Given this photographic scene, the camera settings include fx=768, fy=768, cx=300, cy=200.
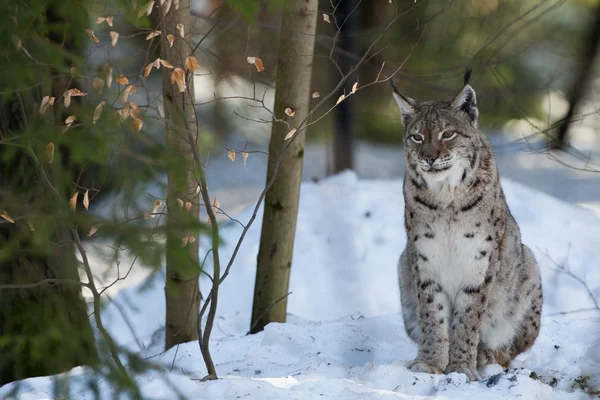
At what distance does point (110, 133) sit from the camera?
8.47 feet

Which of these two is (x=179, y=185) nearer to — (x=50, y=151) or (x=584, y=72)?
(x=50, y=151)

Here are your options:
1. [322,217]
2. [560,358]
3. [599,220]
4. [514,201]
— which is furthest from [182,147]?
[599,220]

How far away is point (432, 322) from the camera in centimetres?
432

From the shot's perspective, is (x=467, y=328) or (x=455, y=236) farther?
(x=467, y=328)

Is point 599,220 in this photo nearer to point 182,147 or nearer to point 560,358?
point 560,358

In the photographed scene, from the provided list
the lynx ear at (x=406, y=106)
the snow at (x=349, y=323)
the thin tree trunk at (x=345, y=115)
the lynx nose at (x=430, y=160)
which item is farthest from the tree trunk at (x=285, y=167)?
the thin tree trunk at (x=345, y=115)

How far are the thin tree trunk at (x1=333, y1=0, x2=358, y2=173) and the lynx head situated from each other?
354 cm

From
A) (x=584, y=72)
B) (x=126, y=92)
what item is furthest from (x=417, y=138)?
(x=584, y=72)

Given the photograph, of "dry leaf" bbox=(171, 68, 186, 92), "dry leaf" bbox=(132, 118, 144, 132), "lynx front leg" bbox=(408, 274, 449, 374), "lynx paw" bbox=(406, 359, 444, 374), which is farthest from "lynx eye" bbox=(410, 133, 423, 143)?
"dry leaf" bbox=(132, 118, 144, 132)

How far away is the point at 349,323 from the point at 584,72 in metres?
6.66

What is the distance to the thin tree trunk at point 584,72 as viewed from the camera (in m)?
9.87

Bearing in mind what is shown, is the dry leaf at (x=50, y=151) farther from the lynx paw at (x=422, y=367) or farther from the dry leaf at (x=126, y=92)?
the lynx paw at (x=422, y=367)

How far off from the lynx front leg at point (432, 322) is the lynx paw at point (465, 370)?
43mm

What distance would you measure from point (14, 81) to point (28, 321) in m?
2.33
